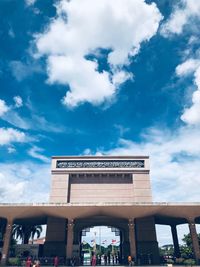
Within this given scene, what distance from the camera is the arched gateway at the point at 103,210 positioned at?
27.9m

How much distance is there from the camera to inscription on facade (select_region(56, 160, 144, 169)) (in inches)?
1389

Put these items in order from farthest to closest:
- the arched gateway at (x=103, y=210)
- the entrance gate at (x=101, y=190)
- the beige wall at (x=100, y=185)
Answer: the beige wall at (x=100, y=185) < the entrance gate at (x=101, y=190) < the arched gateway at (x=103, y=210)

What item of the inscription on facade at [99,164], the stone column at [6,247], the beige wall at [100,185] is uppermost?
the inscription on facade at [99,164]

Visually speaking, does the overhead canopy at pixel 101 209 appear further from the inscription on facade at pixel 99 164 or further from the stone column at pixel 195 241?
the inscription on facade at pixel 99 164

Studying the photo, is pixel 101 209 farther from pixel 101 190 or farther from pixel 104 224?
pixel 104 224

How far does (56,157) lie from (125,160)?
9584 mm

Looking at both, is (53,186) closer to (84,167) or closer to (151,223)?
(84,167)

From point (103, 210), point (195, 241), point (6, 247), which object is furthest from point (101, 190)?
point (6, 247)

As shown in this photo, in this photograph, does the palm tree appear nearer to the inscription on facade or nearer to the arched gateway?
the arched gateway

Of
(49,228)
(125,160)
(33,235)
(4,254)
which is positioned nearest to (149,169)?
(125,160)

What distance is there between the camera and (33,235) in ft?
160

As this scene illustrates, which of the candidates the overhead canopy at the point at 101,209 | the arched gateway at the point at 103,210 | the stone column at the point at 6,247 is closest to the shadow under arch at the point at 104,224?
the arched gateway at the point at 103,210

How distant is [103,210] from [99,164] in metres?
8.24

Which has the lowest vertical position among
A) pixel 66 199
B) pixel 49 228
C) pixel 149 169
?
pixel 49 228
